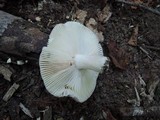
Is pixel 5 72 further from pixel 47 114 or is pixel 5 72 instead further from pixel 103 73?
pixel 103 73

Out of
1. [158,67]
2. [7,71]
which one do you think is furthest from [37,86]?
[158,67]

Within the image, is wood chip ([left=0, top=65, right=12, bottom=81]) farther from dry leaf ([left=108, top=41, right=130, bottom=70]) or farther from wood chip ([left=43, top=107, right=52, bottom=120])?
dry leaf ([left=108, top=41, right=130, bottom=70])

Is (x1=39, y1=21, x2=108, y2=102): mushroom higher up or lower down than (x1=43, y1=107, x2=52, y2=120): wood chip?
higher up

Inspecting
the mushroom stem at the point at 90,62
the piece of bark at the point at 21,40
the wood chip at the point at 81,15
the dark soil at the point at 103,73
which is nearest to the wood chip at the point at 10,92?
the dark soil at the point at 103,73

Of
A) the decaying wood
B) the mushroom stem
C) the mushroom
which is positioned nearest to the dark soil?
the decaying wood

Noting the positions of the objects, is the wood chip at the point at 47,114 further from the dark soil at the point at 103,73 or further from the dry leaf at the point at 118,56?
the dry leaf at the point at 118,56

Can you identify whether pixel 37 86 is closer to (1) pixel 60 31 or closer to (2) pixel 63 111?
(2) pixel 63 111
